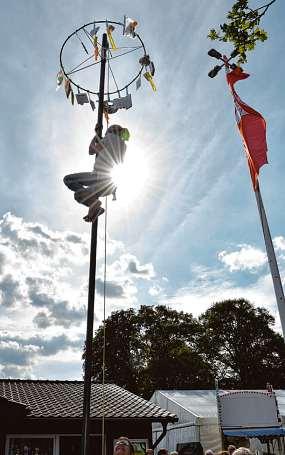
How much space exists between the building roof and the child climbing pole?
13.1 meters

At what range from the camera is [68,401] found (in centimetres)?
1257

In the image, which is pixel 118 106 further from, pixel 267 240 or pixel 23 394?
pixel 23 394

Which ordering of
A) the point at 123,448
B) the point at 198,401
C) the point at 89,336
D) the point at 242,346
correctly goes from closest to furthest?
the point at 123,448 → the point at 89,336 → the point at 198,401 → the point at 242,346

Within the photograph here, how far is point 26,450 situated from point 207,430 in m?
6.31

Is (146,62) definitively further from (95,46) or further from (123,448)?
(123,448)

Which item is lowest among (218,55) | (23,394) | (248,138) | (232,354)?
(23,394)

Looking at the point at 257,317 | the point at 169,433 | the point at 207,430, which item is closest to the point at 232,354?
the point at 257,317

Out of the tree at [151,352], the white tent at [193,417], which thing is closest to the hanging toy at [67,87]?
the white tent at [193,417]

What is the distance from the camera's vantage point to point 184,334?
3691 cm

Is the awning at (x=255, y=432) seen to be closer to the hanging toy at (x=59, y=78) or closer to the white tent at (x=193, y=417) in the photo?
the white tent at (x=193, y=417)

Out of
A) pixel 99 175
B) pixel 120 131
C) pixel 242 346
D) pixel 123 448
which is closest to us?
pixel 123 448

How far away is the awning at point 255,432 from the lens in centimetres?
1320

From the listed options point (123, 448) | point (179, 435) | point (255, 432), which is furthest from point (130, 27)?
point (179, 435)

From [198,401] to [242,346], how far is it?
1876 centimetres
